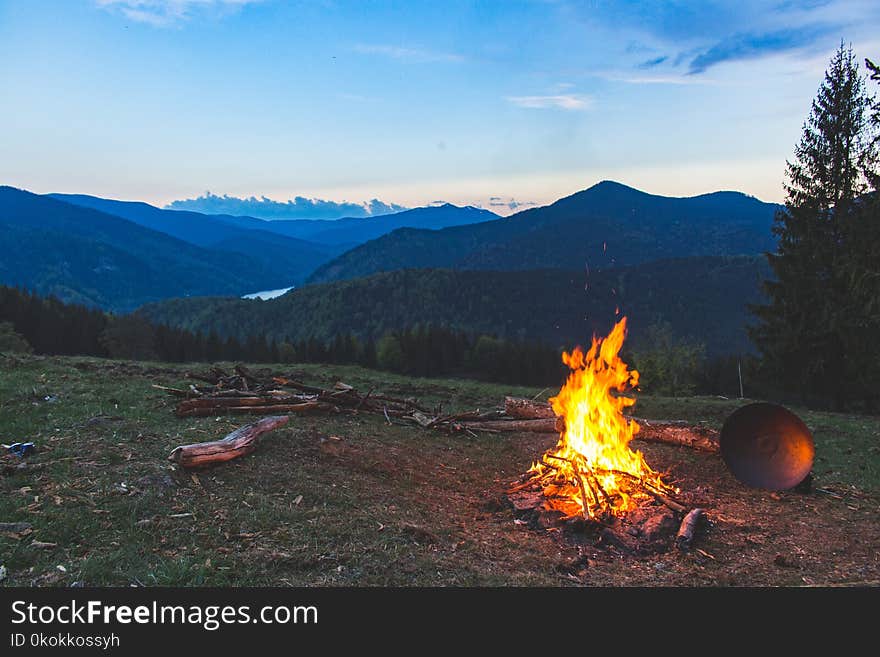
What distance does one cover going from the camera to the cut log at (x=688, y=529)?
691cm

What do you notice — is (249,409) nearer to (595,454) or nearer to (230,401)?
(230,401)

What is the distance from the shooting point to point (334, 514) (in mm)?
6699

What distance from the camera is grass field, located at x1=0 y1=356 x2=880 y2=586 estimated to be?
529 cm

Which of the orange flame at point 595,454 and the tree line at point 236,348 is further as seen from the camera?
the tree line at point 236,348

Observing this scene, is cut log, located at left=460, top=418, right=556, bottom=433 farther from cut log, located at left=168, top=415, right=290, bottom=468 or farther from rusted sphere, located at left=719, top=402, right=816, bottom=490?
cut log, located at left=168, top=415, right=290, bottom=468

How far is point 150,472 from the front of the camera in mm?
7070

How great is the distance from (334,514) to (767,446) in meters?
7.46

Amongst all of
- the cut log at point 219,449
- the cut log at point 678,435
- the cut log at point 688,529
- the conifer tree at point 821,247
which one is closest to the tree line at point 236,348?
the conifer tree at point 821,247

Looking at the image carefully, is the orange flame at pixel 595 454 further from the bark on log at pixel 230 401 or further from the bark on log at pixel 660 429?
the bark on log at pixel 230 401

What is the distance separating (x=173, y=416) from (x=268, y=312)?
158 metres

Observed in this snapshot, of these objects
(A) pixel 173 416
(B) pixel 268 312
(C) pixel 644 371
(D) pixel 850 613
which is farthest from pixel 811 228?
(B) pixel 268 312

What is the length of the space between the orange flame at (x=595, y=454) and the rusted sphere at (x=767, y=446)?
→ 1586 mm

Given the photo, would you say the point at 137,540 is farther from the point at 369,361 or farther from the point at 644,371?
the point at 369,361

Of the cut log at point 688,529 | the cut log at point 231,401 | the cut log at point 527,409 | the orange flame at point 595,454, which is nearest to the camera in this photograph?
the cut log at point 688,529
